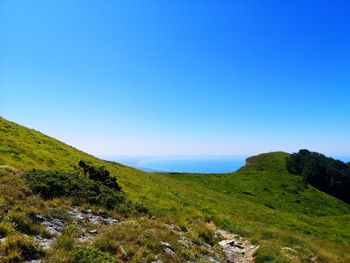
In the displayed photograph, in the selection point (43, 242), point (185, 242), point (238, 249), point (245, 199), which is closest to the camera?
point (43, 242)

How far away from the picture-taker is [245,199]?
55.3 metres

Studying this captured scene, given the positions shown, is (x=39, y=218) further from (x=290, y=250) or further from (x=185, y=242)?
(x=290, y=250)

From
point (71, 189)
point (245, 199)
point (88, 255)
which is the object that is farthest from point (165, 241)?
point (245, 199)

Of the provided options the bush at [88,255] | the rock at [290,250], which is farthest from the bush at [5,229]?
the rock at [290,250]

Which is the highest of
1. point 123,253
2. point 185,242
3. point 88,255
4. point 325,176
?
point 325,176

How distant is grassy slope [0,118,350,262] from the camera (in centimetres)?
1925

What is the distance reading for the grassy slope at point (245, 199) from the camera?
19.2 metres

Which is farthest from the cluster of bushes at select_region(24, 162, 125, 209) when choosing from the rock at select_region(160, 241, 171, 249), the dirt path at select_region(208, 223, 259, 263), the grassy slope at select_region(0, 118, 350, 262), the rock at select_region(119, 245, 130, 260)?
the dirt path at select_region(208, 223, 259, 263)

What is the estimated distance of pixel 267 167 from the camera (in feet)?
280

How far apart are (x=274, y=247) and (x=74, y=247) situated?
10.3 metres

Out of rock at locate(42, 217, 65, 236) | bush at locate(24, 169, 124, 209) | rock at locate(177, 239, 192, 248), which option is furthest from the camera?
bush at locate(24, 169, 124, 209)

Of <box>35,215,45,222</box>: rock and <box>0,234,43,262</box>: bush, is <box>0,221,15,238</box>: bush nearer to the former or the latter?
<box>0,234,43,262</box>: bush

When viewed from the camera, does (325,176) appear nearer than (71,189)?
No

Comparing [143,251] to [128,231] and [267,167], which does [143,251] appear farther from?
[267,167]
